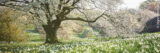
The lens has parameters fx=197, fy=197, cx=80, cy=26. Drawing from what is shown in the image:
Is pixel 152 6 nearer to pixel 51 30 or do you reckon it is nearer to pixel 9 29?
pixel 9 29

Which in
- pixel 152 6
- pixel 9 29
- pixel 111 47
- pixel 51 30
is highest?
pixel 111 47

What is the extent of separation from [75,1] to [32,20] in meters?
5.62

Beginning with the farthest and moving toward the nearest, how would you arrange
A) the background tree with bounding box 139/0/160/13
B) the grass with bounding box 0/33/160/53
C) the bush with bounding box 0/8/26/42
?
the background tree with bounding box 139/0/160/13, the bush with bounding box 0/8/26/42, the grass with bounding box 0/33/160/53

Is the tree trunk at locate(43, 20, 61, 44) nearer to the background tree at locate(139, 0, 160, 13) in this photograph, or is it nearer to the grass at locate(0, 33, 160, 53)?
the grass at locate(0, 33, 160, 53)

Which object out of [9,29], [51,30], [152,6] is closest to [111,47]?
[51,30]

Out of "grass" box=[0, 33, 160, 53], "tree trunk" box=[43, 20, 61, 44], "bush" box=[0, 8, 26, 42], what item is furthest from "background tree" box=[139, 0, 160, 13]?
"grass" box=[0, 33, 160, 53]

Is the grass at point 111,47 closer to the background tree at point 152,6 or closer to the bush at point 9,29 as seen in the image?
the bush at point 9,29

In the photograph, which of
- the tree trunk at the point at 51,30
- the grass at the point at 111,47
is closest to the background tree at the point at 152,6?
the tree trunk at the point at 51,30

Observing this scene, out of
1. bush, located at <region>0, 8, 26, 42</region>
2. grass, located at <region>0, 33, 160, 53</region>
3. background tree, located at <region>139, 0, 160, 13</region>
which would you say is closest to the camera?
grass, located at <region>0, 33, 160, 53</region>

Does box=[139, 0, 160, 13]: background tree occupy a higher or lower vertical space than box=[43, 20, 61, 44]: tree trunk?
lower

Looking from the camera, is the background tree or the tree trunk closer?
the tree trunk

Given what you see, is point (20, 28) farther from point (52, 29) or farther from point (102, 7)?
point (102, 7)

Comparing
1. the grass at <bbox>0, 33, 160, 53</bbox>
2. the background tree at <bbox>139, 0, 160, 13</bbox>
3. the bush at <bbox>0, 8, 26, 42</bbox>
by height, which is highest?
the grass at <bbox>0, 33, 160, 53</bbox>

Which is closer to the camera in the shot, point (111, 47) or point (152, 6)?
point (111, 47)
